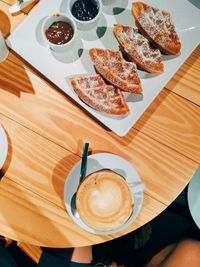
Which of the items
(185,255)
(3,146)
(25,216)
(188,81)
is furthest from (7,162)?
(185,255)

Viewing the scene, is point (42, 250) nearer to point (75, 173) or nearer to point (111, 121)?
point (75, 173)

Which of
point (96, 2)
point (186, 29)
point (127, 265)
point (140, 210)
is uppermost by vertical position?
point (186, 29)

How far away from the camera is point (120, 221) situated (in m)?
1.48

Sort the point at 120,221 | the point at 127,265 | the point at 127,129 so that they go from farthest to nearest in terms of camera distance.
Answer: the point at 127,265
the point at 127,129
the point at 120,221

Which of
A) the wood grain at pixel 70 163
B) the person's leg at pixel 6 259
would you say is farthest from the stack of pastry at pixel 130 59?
the person's leg at pixel 6 259

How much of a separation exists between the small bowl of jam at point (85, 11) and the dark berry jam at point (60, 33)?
0.04 meters

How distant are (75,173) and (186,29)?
0.66 m

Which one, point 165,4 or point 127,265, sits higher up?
point 165,4

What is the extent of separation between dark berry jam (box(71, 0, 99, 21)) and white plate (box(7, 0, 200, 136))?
0.05m

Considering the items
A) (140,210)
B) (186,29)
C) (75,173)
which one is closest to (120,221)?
(140,210)

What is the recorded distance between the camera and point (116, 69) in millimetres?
1619

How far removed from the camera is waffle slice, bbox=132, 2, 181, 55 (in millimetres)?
1610

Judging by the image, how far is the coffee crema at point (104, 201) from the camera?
4.85 feet

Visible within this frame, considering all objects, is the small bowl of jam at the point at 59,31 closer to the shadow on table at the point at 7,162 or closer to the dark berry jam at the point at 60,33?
the dark berry jam at the point at 60,33
